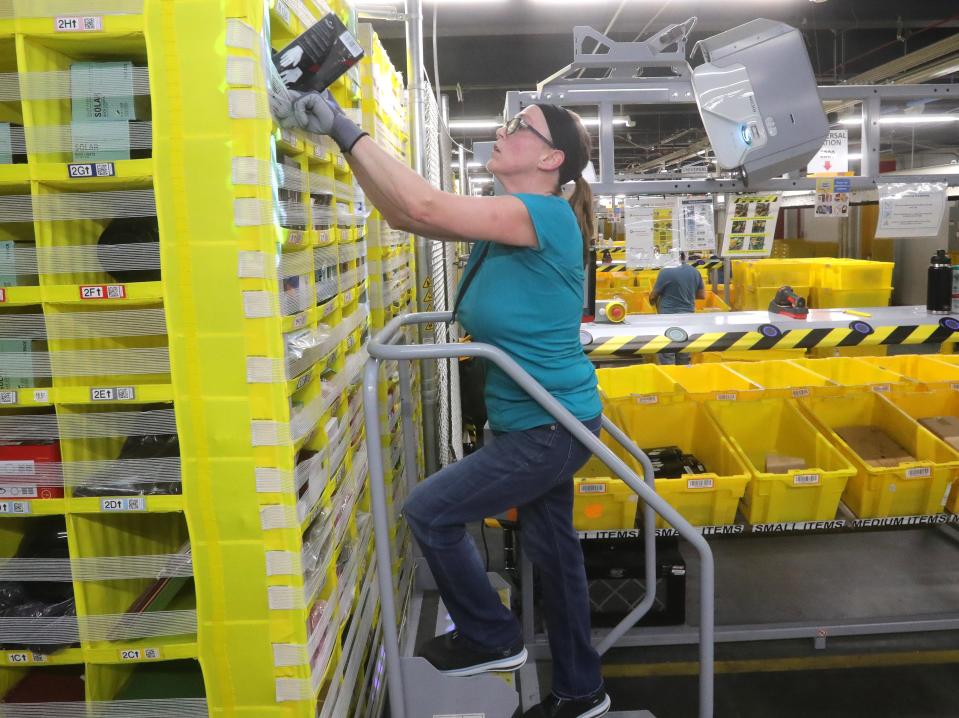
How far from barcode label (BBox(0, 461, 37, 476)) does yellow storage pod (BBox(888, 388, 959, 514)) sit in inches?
159

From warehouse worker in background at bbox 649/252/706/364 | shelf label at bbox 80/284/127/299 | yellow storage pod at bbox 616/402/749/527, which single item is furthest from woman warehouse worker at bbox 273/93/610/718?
warehouse worker in background at bbox 649/252/706/364

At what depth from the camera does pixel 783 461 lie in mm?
3561

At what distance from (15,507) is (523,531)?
1.59 m

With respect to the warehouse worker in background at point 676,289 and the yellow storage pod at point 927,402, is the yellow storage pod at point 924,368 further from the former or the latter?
the warehouse worker in background at point 676,289

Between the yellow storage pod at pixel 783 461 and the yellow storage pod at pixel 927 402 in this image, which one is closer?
the yellow storage pod at pixel 783 461

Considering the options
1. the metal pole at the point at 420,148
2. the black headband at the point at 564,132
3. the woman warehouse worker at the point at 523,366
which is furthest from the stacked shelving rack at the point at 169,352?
the metal pole at the point at 420,148

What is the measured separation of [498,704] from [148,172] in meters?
1.96

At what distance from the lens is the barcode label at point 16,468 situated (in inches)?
84.5

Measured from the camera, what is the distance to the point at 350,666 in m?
2.61

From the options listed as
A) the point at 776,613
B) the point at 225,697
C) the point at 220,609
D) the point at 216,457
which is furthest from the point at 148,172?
the point at 776,613

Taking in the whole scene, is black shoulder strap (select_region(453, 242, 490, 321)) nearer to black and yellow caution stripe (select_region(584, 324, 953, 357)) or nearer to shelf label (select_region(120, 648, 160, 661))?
shelf label (select_region(120, 648, 160, 661))

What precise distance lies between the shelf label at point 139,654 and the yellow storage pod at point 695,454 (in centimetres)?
212

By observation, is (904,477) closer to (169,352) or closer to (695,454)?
(695,454)

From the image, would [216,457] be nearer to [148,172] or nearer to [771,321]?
[148,172]
